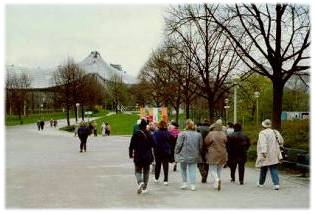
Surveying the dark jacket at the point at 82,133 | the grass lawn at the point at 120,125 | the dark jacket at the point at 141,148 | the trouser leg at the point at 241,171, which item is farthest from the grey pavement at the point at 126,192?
the grass lawn at the point at 120,125

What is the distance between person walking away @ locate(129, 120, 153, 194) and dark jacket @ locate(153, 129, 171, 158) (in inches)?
72.8

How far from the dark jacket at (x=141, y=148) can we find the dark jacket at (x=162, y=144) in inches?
74.4

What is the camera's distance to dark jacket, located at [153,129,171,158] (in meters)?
15.8

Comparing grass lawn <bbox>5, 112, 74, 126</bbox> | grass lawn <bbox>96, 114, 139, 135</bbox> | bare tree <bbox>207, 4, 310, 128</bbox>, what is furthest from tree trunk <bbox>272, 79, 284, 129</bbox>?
grass lawn <bbox>5, 112, 74, 126</bbox>

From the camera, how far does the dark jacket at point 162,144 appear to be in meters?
15.8

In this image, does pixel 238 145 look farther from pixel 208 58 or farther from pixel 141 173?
pixel 208 58

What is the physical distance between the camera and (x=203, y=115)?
63.7 metres

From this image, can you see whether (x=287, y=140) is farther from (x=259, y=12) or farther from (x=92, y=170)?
(x=92, y=170)

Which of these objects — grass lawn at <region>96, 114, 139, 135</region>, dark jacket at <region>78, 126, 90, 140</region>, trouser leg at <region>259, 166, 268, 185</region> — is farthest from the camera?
grass lawn at <region>96, 114, 139, 135</region>

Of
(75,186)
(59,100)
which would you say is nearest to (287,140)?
(75,186)

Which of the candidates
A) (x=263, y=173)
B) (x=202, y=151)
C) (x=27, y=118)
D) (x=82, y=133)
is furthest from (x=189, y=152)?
(x=27, y=118)

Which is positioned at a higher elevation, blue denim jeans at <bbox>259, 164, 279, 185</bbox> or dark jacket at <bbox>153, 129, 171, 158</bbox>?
dark jacket at <bbox>153, 129, 171, 158</bbox>

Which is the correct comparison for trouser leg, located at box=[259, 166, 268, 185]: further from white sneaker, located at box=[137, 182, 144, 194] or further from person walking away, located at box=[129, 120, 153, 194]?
white sneaker, located at box=[137, 182, 144, 194]

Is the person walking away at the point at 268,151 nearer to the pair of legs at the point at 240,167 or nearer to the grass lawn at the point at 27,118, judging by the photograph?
the pair of legs at the point at 240,167
